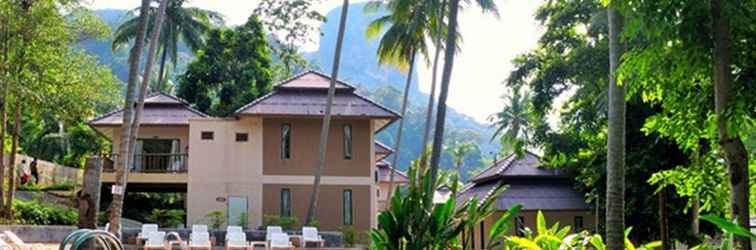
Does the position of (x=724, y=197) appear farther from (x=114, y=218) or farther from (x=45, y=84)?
(x=45, y=84)

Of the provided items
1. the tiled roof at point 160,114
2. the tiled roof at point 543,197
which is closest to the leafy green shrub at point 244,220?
the tiled roof at point 160,114

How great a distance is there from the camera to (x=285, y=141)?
2655 centimetres

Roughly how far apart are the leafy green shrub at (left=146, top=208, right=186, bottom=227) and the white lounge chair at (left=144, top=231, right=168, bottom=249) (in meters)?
7.96

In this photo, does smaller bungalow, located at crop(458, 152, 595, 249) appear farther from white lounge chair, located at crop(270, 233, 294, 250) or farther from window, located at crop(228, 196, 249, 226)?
→ white lounge chair, located at crop(270, 233, 294, 250)

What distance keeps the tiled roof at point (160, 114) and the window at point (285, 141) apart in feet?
11.4

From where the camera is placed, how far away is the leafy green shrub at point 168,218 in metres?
26.5

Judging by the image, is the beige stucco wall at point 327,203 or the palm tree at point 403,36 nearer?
the beige stucco wall at point 327,203

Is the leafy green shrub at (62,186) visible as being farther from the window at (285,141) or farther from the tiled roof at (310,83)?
the tiled roof at (310,83)

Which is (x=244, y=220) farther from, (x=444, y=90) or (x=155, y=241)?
(x=444, y=90)

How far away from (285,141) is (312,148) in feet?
3.02

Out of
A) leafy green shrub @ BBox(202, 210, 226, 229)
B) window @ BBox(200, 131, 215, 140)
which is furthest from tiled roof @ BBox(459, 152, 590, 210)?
window @ BBox(200, 131, 215, 140)

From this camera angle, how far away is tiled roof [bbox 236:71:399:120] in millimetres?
25703

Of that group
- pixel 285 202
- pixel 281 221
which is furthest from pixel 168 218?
pixel 281 221

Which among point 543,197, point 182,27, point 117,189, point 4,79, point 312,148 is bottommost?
point 543,197
